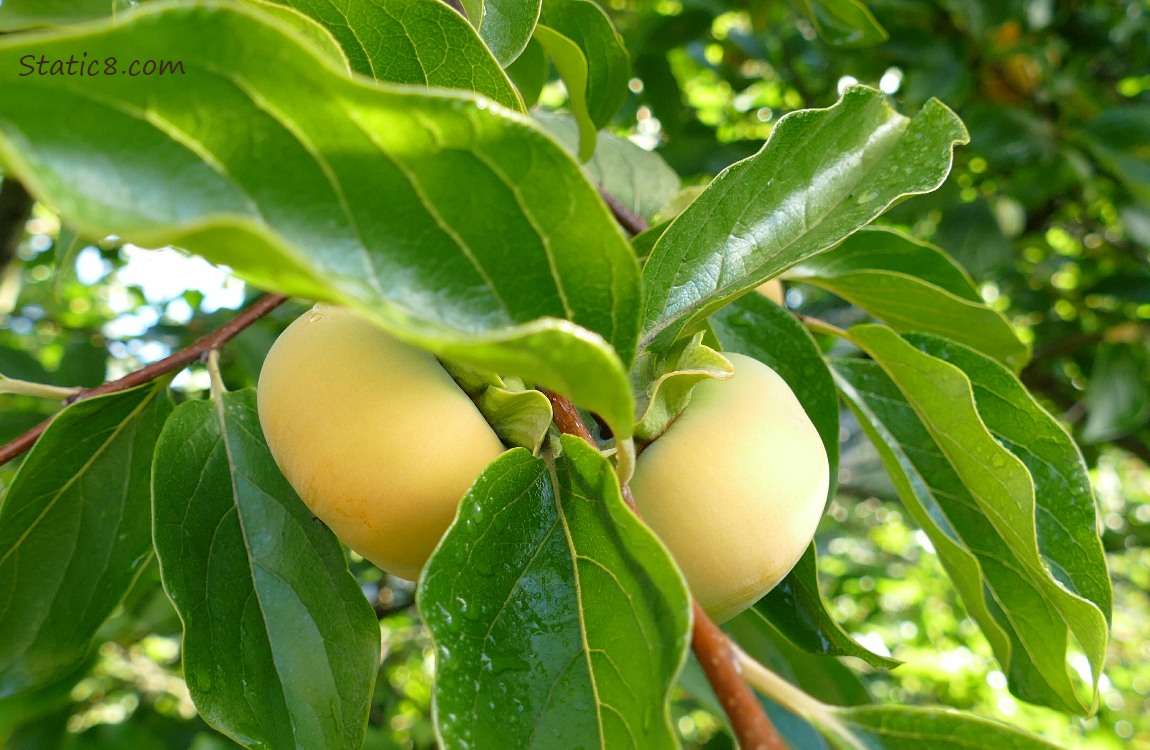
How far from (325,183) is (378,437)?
0.48ft

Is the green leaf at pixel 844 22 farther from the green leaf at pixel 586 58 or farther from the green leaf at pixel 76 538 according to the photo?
the green leaf at pixel 76 538

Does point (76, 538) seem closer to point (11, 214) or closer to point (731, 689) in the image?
point (731, 689)

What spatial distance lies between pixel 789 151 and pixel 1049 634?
395 millimetres

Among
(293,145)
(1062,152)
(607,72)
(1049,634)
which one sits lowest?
(1062,152)

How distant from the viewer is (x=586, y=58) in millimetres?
814

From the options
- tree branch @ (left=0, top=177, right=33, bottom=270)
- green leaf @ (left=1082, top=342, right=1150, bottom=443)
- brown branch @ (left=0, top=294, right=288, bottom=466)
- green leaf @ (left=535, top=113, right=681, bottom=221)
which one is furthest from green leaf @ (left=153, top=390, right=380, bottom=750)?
green leaf @ (left=1082, top=342, right=1150, bottom=443)

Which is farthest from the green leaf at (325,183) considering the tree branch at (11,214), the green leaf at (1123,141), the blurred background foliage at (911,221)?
the green leaf at (1123,141)

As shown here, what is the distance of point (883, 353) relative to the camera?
2.23 ft

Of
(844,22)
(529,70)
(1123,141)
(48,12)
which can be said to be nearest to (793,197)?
(529,70)

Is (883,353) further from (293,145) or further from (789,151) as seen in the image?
(293,145)

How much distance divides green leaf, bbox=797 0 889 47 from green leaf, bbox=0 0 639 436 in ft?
2.31

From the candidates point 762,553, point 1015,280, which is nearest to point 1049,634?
point 762,553

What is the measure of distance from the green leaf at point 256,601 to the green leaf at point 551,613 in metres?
0.18

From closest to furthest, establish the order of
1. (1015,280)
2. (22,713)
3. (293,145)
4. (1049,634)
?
(293,145), (1049,634), (22,713), (1015,280)
